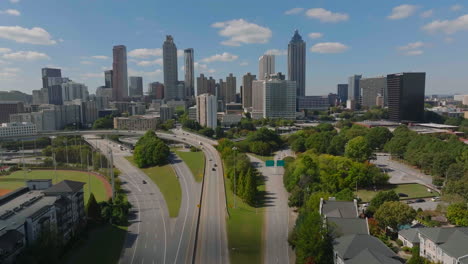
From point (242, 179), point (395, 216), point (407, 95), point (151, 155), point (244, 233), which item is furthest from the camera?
point (407, 95)

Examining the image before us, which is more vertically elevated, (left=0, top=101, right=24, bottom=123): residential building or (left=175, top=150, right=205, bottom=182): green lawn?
(left=0, top=101, right=24, bottom=123): residential building

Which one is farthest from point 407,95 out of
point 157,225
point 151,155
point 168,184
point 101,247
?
point 101,247

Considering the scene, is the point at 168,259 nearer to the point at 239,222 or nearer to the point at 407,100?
the point at 239,222

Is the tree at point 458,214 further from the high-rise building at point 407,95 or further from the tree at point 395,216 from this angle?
the high-rise building at point 407,95

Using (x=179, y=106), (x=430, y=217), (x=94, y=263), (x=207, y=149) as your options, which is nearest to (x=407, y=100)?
(x=207, y=149)

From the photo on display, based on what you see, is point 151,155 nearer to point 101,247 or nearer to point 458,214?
point 101,247

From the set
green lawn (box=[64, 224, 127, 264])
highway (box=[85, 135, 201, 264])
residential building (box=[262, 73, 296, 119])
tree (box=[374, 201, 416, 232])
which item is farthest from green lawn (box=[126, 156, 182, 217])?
residential building (box=[262, 73, 296, 119])

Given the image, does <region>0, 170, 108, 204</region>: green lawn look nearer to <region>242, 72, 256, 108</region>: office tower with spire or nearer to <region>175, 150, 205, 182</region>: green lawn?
<region>175, 150, 205, 182</region>: green lawn

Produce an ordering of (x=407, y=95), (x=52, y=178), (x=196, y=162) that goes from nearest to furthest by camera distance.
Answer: (x=52, y=178) → (x=196, y=162) → (x=407, y=95)
